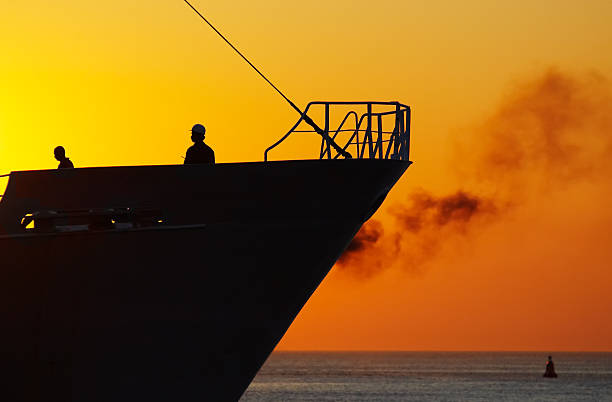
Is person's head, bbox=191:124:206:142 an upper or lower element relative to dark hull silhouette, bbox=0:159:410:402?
upper

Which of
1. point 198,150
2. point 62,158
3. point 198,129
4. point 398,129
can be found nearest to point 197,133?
point 198,129

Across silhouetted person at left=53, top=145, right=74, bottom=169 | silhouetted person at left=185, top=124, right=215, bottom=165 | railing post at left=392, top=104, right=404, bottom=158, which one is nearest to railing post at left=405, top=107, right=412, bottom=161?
railing post at left=392, top=104, right=404, bottom=158

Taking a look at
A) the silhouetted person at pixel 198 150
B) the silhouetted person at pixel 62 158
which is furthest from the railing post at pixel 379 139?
the silhouetted person at pixel 62 158

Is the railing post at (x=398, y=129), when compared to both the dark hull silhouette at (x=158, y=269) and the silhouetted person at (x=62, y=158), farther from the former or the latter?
the silhouetted person at (x=62, y=158)

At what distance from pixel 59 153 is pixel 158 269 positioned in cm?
249

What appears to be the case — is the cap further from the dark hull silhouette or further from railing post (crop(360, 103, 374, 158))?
railing post (crop(360, 103, 374, 158))

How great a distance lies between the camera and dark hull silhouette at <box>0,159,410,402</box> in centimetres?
1841

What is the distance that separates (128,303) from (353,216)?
147 inches

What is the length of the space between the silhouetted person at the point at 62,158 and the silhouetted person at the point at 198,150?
1.82m

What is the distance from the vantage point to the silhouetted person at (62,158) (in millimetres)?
19406

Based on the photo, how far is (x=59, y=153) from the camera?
767 inches

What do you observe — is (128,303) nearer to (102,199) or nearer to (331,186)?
(102,199)

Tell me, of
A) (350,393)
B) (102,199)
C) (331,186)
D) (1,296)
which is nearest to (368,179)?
(331,186)

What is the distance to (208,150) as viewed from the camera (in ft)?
63.3
